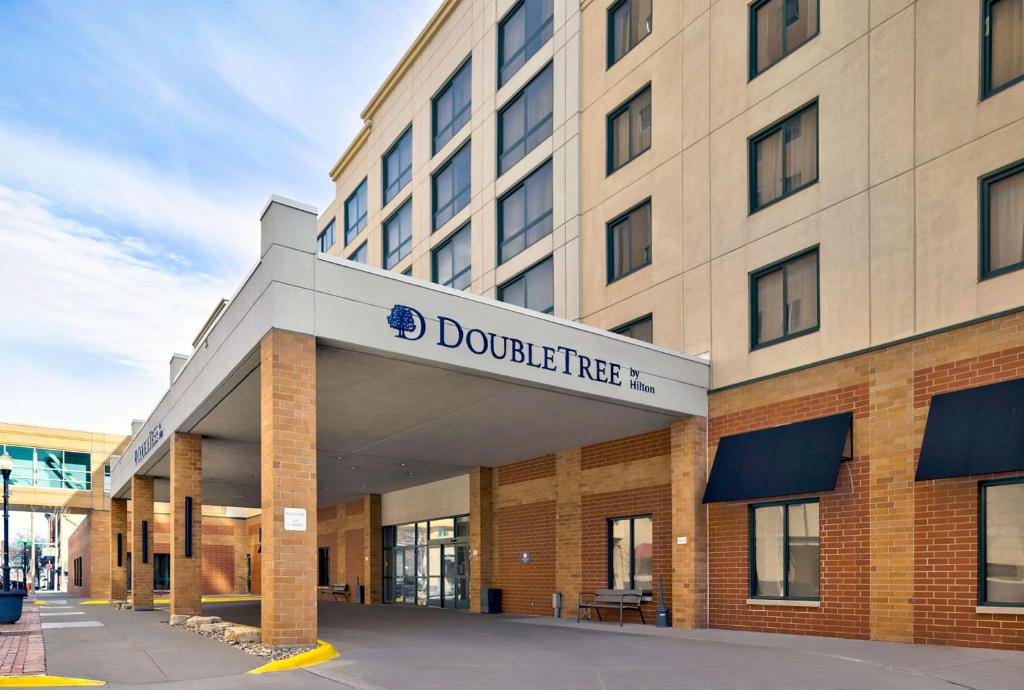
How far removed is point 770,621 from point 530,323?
737 centimetres

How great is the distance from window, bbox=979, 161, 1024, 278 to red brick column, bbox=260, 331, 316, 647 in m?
10.7

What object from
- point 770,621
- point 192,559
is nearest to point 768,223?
point 770,621

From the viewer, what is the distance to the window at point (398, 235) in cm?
3397

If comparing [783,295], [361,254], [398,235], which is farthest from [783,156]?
[361,254]

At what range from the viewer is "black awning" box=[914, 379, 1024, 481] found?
12742mm

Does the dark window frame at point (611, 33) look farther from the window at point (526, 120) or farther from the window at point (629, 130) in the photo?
the window at point (526, 120)

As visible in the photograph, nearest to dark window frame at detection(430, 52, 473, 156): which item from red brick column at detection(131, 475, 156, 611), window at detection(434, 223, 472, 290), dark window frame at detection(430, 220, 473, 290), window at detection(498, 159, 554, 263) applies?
dark window frame at detection(430, 220, 473, 290)

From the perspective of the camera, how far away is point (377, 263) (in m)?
36.7

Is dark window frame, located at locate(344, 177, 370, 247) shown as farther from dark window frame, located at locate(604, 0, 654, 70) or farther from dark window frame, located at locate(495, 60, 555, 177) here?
dark window frame, located at locate(604, 0, 654, 70)

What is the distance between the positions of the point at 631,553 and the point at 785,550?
16.2 ft

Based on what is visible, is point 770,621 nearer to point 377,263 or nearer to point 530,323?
point 530,323

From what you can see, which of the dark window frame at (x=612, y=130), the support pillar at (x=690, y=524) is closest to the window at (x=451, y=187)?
the dark window frame at (x=612, y=130)

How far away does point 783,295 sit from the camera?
57.6ft

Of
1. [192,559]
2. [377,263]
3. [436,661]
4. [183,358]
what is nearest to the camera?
[436,661]
